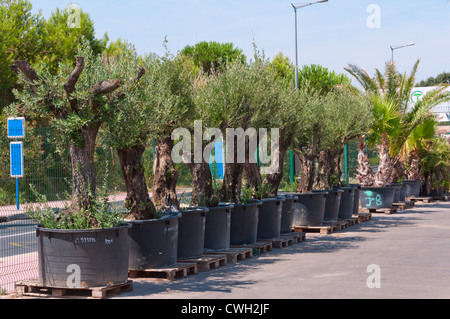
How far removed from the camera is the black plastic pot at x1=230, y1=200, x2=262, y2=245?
12.0 metres

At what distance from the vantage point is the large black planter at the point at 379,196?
20703 mm

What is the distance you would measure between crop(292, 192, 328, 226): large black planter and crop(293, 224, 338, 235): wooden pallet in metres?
0.16

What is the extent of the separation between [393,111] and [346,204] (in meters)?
5.32

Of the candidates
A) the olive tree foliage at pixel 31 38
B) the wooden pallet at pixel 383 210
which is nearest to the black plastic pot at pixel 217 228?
the wooden pallet at pixel 383 210

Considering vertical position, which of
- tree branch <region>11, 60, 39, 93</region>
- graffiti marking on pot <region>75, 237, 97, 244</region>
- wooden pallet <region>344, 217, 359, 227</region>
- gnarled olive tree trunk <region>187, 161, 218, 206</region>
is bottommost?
wooden pallet <region>344, 217, 359, 227</region>

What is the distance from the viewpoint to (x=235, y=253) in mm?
10953

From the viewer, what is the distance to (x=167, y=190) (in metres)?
11.0

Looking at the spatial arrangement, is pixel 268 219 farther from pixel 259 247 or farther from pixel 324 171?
pixel 324 171

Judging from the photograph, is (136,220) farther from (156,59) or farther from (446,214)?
(446,214)

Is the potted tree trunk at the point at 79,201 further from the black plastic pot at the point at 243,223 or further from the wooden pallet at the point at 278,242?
the wooden pallet at the point at 278,242

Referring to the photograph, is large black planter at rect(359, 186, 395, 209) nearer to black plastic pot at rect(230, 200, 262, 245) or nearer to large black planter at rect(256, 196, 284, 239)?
large black planter at rect(256, 196, 284, 239)

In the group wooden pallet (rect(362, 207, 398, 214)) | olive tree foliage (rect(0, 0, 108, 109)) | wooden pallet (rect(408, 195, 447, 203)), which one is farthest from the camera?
olive tree foliage (rect(0, 0, 108, 109))

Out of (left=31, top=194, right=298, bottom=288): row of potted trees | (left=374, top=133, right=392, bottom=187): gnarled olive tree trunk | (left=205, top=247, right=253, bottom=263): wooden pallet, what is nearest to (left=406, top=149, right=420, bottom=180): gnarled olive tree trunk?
(left=374, top=133, right=392, bottom=187): gnarled olive tree trunk
